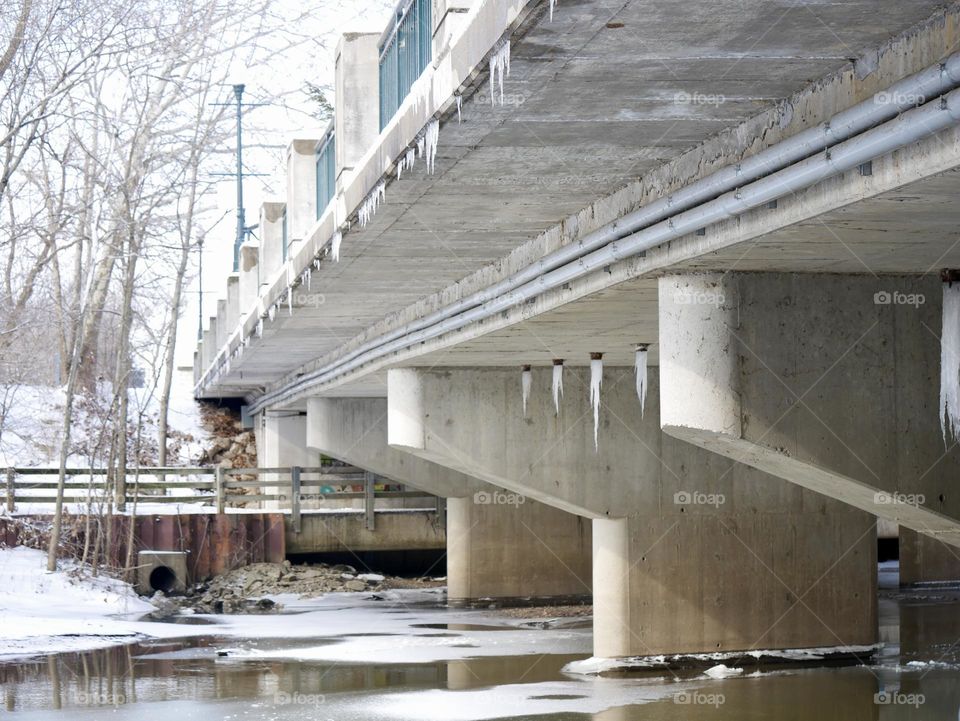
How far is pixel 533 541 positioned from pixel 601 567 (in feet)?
28.4

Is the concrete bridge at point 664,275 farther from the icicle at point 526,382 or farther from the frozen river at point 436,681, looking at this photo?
the frozen river at point 436,681

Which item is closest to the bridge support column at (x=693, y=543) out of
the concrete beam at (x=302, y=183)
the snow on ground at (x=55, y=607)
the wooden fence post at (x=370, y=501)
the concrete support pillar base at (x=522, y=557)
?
the concrete beam at (x=302, y=183)

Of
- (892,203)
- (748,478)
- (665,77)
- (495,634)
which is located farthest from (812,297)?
(495,634)

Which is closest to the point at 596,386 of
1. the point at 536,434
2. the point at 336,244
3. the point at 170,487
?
the point at 536,434

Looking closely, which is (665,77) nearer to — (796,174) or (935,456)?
(796,174)

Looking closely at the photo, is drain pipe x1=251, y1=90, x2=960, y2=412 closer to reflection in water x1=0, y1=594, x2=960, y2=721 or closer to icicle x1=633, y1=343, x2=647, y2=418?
icicle x1=633, y1=343, x2=647, y2=418

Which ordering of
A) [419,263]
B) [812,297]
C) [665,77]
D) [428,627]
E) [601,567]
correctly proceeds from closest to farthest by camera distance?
1. [665,77]
2. [812,297]
3. [419,263]
4. [601,567]
5. [428,627]

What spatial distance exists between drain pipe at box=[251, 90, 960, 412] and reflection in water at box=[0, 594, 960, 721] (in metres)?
3.88

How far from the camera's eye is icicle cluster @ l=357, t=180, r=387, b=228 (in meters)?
9.20

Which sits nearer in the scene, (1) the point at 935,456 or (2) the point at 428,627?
(1) the point at 935,456

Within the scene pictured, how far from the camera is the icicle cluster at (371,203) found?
9.20 metres

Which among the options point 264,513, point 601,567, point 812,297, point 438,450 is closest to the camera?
point 812,297

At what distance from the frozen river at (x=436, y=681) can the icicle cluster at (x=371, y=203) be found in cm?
500

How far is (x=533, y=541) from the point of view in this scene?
2500cm
